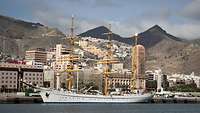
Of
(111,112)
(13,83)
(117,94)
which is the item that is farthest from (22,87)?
(111,112)

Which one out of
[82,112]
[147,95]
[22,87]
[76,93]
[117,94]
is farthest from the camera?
[22,87]

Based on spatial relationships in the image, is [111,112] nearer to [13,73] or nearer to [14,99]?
[14,99]

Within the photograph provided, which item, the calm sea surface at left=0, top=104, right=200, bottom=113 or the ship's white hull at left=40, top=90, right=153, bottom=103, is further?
the ship's white hull at left=40, top=90, right=153, bottom=103

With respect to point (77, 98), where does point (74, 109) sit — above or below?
below

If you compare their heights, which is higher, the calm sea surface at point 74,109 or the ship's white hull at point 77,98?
the ship's white hull at point 77,98

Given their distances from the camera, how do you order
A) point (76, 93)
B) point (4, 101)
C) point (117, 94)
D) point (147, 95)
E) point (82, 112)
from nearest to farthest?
point (82, 112) < point (4, 101) < point (76, 93) < point (117, 94) < point (147, 95)

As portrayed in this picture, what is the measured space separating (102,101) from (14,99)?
26.6m

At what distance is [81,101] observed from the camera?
13712cm

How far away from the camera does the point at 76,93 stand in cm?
13700

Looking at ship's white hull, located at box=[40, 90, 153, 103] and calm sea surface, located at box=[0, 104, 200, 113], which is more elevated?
ship's white hull, located at box=[40, 90, 153, 103]

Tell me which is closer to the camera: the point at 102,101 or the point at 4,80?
the point at 102,101

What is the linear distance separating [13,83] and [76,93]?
2288 inches

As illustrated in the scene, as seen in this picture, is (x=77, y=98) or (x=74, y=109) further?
(x=77, y=98)

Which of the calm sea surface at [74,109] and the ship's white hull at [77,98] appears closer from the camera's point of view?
the calm sea surface at [74,109]
